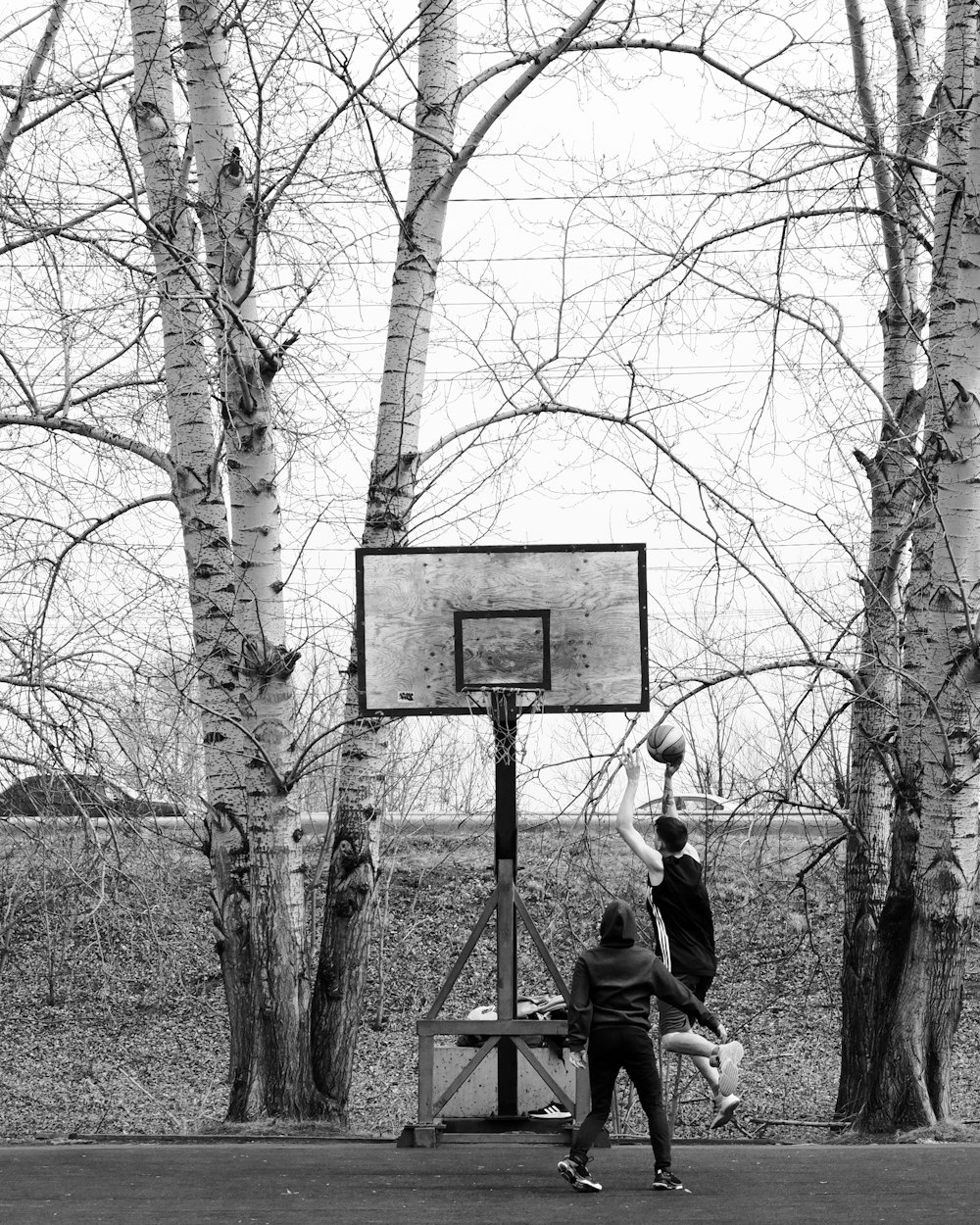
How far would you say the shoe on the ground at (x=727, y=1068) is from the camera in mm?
6891

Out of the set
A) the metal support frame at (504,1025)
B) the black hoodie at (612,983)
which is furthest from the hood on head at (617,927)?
the metal support frame at (504,1025)

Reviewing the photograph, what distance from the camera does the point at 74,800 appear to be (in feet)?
30.1

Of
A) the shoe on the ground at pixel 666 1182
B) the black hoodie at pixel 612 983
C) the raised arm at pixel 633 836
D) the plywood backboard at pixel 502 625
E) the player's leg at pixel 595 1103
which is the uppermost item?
the plywood backboard at pixel 502 625

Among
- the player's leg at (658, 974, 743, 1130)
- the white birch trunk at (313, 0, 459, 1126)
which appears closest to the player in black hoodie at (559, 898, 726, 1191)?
the player's leg at (658, 974, 743, 1130)

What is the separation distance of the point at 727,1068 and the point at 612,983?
3.00 ft

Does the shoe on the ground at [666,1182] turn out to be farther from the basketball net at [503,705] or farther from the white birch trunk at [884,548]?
the white birch trunk at [884,548]

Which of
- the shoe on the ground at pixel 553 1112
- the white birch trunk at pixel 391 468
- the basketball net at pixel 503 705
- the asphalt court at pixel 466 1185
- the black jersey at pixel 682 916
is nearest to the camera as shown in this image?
the asphalt court at pixel 466 1185

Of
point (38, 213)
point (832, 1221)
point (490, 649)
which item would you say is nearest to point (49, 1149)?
point (490, 649)

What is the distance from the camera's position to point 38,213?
8.88 metres

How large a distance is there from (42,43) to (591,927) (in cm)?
1190

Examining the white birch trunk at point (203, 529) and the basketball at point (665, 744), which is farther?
the white birch trunk at point (203, 529)

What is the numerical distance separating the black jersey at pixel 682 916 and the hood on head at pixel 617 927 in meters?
0.60

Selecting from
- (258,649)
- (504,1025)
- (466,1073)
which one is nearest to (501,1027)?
(504,1025)

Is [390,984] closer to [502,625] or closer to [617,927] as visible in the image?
[502,625]
